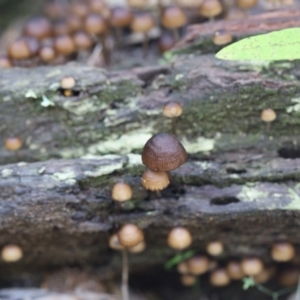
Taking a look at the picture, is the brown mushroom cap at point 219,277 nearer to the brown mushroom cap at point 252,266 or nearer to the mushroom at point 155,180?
the brown mushroom cap at point 252,266

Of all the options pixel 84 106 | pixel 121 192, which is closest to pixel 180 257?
pixel 121 192

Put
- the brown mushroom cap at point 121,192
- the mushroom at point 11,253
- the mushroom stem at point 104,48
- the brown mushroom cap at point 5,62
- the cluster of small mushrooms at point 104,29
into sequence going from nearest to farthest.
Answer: the brown mushroom cap at point 121,192 → the mushroom at point 11,253 → the brown mushroom cap at point 5,62 → the cluster of small mushrooms at point 104,29 → the mushroom stem at point 104,48

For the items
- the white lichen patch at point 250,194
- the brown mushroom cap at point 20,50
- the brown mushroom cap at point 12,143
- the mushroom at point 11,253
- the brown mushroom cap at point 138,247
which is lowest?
the brown mushroom cap at point 138,247

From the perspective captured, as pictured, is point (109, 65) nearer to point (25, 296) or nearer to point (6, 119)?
point (6, 119)

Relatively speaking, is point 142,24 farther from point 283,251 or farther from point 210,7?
point 283,251

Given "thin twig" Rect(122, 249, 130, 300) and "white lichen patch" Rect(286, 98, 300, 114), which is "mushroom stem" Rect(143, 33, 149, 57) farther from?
"thin twig" Rect(122, 249, 130, 300)

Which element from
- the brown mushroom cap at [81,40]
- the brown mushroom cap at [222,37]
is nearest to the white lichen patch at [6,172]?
the brown mushroom cap at [222,37]

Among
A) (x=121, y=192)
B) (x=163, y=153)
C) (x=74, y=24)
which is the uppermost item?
(x=74, y=24)
